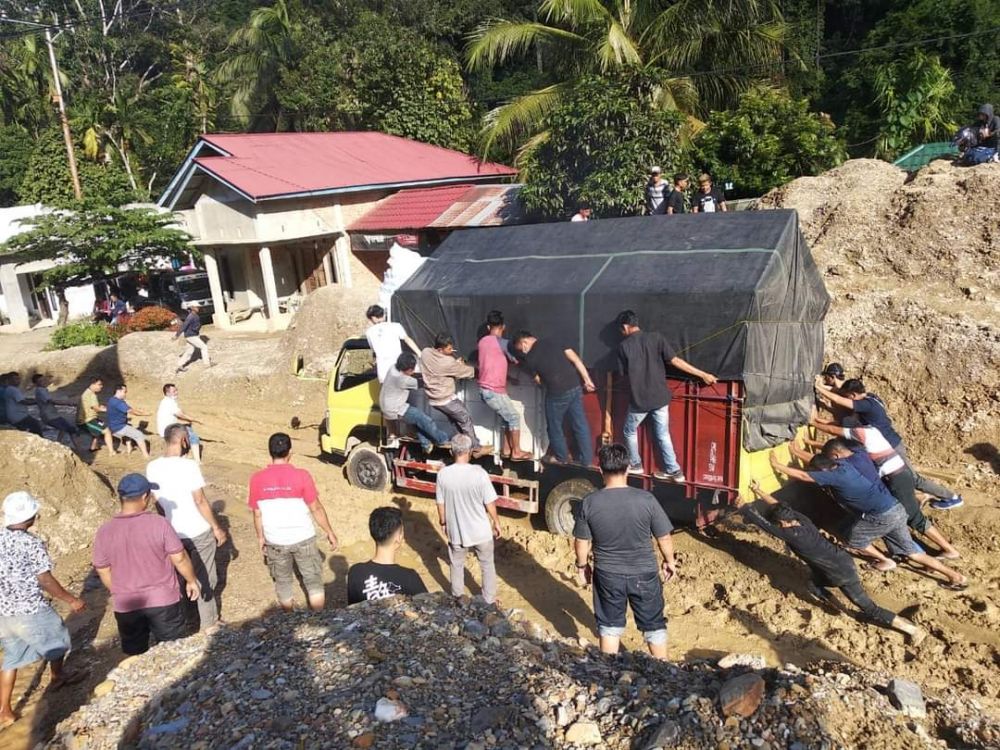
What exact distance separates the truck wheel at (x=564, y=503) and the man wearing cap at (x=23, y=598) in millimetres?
4485

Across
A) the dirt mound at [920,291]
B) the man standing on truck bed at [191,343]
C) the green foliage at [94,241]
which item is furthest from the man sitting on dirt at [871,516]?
the green foliage at [94,241]

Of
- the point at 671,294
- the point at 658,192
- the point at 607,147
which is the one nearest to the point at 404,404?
the point at 671,294

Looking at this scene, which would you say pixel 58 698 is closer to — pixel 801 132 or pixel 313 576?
pixel 313 576

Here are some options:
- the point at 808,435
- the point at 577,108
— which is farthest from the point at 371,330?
the point at 577,108

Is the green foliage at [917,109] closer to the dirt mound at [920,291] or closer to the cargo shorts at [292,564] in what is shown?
the dirt mound at [920,291]

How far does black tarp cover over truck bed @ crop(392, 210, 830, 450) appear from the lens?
6.73m

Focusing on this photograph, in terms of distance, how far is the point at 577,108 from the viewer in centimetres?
1480

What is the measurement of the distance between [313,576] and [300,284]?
19.9 m

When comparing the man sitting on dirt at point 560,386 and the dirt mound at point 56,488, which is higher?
the man sitting on dirt at point 560,386

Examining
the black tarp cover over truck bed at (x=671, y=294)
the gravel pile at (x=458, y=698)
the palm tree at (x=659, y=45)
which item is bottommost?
the gravel pile at (x=458, y=698)

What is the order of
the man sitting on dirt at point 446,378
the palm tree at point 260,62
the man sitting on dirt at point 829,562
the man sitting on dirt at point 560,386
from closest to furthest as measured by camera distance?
the man sitting on dirt at point 829,562, the man sitting on dirt at point 560,386, the man sitting on dirt at point 446,378, the palm tree at point 260,62

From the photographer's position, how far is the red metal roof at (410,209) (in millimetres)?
20938

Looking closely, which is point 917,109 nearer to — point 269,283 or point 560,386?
point 560,386

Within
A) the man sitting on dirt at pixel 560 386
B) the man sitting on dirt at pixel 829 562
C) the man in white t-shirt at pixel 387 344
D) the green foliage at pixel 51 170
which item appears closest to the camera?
the man sitting on dirt at pixel 829 562
